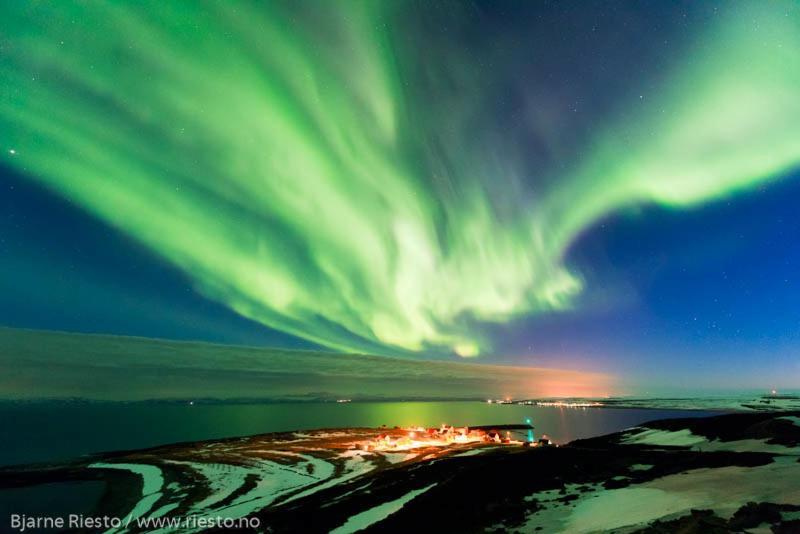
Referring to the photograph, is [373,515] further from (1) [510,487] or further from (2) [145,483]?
(2) [145,483]

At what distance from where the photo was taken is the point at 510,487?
33156 mm

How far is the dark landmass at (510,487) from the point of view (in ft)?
69.5

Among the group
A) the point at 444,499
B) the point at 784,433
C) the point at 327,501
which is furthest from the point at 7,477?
the point at 784,433

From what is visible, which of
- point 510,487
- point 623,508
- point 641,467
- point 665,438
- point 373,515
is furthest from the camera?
point 665,438

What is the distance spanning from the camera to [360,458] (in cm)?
7575

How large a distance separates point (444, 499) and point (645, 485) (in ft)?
46.8

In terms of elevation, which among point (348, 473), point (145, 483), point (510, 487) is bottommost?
point (348, 473)

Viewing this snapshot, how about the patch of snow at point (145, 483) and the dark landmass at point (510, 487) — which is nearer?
the dark landmass at point (510, 487)

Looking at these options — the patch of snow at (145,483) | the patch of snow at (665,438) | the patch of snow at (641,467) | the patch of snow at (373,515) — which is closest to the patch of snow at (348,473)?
the patch of snow at (373,515)

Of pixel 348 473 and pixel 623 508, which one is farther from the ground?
pixel 623 508

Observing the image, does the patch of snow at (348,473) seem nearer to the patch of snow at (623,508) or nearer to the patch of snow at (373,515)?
the patch of snow at (373,515)

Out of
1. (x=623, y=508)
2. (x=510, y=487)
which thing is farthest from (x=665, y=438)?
(x=623, y=508)

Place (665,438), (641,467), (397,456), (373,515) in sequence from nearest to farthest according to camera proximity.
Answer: (373,515)
(641,467)
(665,438)
(397,456)

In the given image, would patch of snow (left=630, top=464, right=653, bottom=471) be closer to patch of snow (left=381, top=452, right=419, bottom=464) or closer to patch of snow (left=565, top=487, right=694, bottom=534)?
patch of snow (left=565, top=487, right=694, bottom=534)
